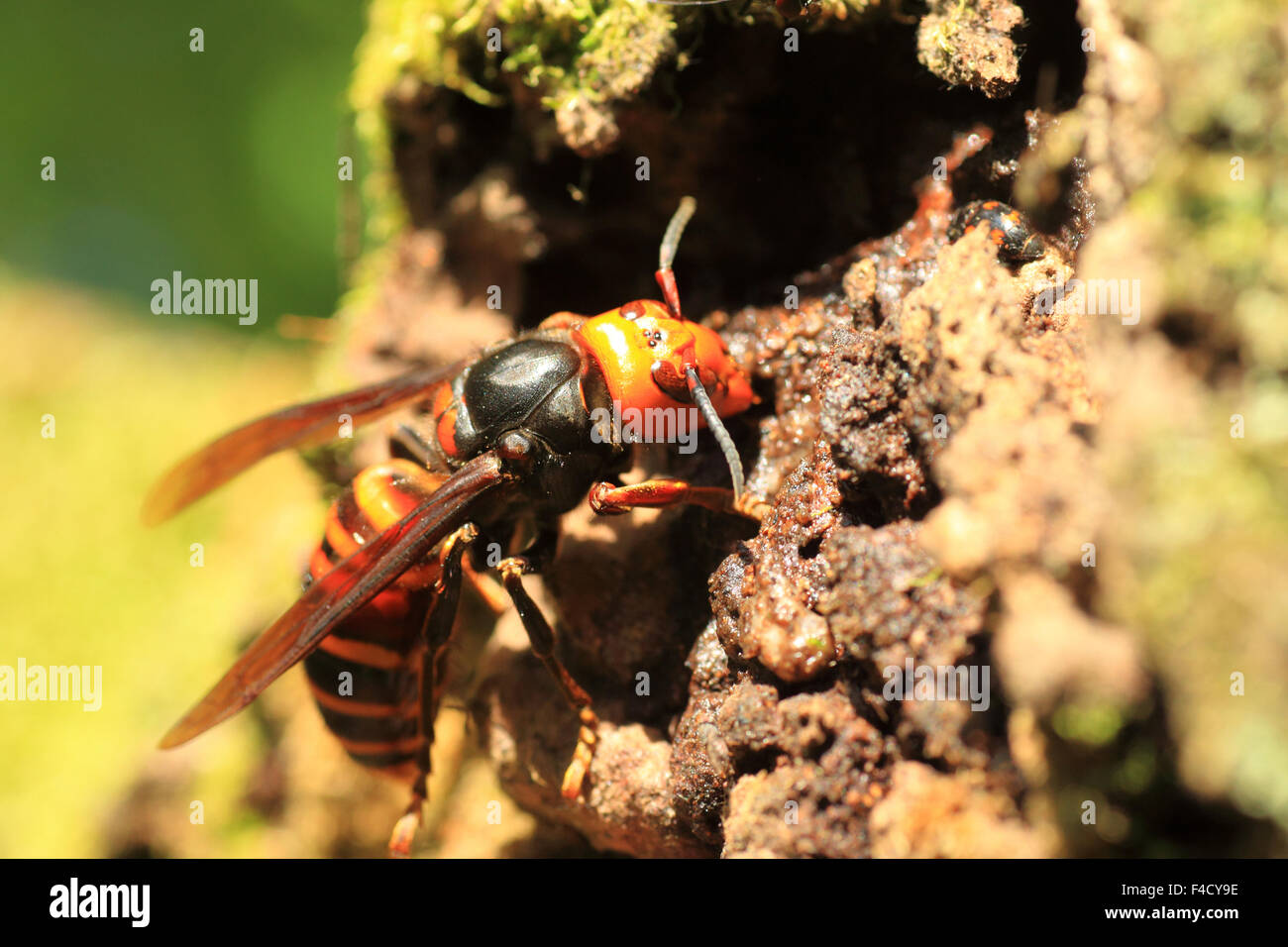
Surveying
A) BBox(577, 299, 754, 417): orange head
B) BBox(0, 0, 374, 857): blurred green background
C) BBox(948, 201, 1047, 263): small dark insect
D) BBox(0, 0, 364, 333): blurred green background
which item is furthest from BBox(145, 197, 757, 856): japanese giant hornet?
BBox(0, 0, 364, 333): blurred green background

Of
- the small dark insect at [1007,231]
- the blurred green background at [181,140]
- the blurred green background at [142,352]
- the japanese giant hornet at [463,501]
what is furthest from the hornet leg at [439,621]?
the blurred green background at [181,140]

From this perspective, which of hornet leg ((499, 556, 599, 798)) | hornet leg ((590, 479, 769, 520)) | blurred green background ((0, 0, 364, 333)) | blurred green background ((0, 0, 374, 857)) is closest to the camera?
hornet leg ((590, 479, 769, 520))

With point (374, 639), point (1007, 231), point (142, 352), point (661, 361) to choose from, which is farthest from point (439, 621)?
point (142, 352)

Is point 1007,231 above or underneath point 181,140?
underneath

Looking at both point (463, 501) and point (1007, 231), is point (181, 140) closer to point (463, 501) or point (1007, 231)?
point (463, 501)

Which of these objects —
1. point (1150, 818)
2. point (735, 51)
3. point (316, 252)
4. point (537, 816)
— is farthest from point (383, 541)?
point (316, 252)

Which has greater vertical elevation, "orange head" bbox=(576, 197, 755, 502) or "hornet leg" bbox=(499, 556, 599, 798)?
"orange head" bbox=(576, 197, 755, 502)

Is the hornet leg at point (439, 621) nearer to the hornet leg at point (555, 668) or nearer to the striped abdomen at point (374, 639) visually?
the striped abdomen at point (374, 639)

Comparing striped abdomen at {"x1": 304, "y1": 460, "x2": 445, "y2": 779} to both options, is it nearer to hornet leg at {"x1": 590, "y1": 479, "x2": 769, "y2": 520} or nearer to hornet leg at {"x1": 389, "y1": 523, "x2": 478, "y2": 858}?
hornet leg at {"x1": 389, "y1": 523, "x2": 478, "y2": 858}
